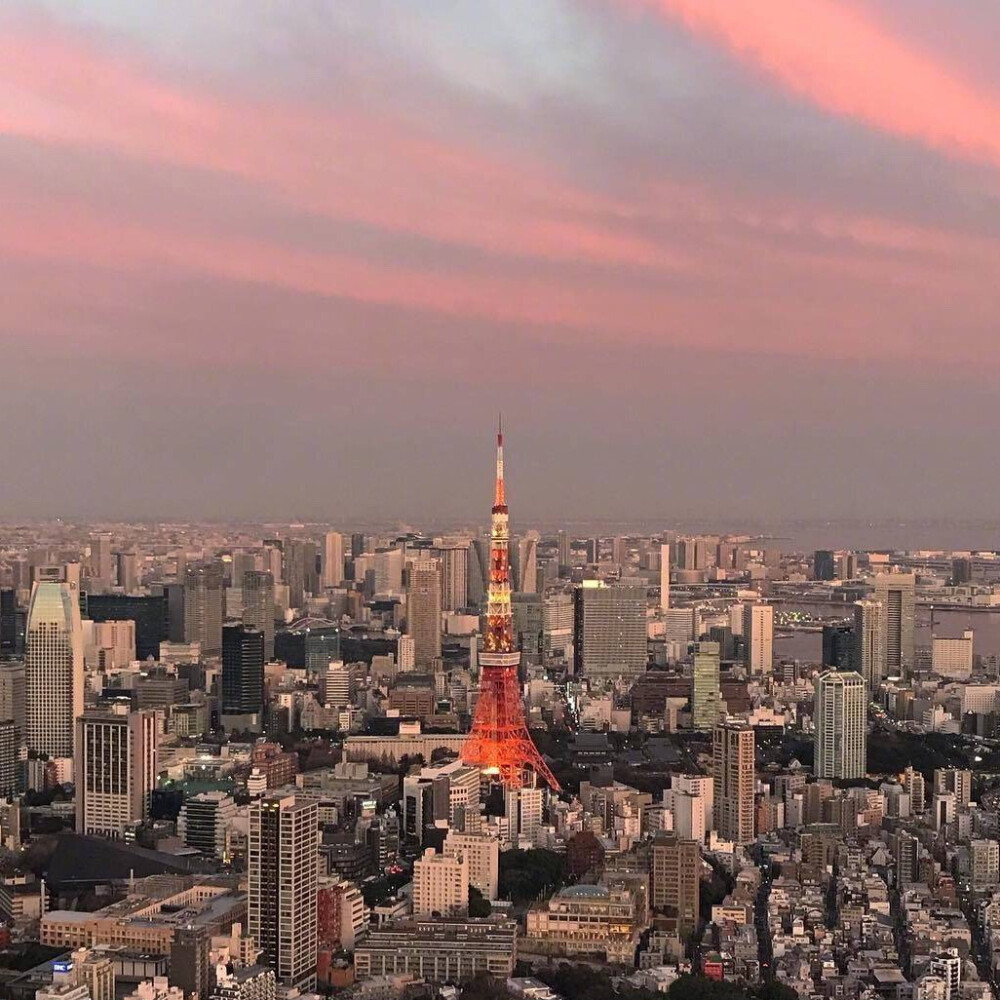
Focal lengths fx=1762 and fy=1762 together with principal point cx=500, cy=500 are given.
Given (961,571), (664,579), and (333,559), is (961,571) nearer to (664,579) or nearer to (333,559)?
(664,579)

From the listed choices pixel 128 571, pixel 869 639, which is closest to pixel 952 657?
pixel 869 639

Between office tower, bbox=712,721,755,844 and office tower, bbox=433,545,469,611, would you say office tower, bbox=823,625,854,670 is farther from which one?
office tower, bbox=712,721,755,844

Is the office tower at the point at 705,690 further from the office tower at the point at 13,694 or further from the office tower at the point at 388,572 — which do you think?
the office tower at the point at 13,694

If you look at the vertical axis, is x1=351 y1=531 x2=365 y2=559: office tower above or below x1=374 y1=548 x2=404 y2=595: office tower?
above

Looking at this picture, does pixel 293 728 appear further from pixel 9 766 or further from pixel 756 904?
pixel 756 904

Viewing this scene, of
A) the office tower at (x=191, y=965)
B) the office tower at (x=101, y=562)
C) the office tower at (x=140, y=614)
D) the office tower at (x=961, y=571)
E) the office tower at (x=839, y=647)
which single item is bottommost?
the office tower at (x=191, y=965)

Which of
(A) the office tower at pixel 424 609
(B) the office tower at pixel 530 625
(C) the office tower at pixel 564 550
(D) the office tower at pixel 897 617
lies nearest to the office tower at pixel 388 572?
(A) the office tower at pixel 424 609

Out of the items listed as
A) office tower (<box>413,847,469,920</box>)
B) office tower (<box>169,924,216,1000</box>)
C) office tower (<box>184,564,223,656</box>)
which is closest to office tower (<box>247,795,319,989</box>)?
office tower (<box>169,924,216,1000</box>)

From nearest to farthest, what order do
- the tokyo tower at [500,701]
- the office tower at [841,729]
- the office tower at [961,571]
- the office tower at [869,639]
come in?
the tokyo tower at [500,701]
the office tower at [841,729]
the office tower at [869,639]
the office tower at [961,571]
